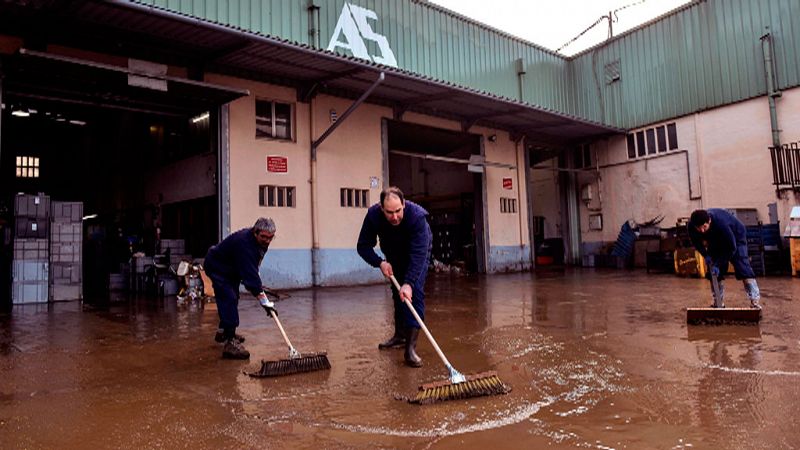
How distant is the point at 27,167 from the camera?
21141 millimetres

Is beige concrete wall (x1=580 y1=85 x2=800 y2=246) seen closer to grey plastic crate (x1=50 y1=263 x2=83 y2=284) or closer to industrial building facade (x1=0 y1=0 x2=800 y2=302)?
industrial building facade (x1=0 y1=0 x2=800 y2=302)

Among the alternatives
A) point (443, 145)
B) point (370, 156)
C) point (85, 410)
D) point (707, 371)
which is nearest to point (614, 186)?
point (443, 145)

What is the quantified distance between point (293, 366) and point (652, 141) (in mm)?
16928

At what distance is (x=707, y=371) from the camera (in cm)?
360

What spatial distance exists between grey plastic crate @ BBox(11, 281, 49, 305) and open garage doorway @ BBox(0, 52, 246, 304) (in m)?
0.02

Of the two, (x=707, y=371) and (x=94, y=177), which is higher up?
(x=94, y=177)

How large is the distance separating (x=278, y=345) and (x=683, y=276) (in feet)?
38.4

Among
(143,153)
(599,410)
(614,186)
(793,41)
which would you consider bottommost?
(599,410)

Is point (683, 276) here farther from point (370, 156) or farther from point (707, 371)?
point (707, 371)

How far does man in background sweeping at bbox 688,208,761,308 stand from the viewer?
6.13m

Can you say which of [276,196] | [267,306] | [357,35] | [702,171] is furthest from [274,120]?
[702,171]

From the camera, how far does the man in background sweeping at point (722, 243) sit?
241 inches

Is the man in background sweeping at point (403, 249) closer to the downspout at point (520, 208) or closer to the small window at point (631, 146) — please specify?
the downspout at point (520, 208)

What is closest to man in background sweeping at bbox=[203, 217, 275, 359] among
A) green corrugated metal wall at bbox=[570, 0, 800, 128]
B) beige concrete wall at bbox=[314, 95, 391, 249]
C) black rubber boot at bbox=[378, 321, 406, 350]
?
black rubber boot at bbox=[378, 321, 406, 350]
